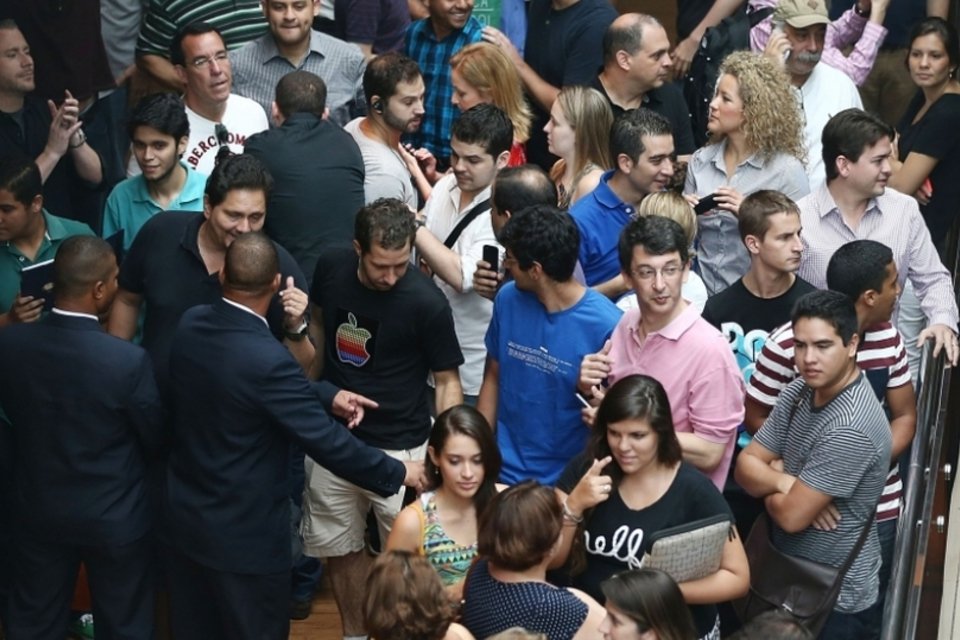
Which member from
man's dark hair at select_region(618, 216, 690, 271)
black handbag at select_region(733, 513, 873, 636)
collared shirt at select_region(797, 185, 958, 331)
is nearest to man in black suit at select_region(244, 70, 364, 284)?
man's dark hair at select_region(618, 216, 690, 271)

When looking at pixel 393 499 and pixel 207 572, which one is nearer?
pixel 207 572

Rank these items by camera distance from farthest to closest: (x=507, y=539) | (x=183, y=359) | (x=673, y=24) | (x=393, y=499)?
(x=673, y=24) → (x=393, y=499) → (x=183, y=359) → (x=507, y=539)

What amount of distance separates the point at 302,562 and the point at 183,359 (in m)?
1.57

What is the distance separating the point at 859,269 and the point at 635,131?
1.16 m

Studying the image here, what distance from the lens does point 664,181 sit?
6.04 meters

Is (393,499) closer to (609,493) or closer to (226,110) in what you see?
(609,493)

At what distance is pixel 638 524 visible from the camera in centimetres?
454

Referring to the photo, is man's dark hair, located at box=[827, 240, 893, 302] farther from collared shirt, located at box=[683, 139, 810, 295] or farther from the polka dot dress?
the polka dot dress

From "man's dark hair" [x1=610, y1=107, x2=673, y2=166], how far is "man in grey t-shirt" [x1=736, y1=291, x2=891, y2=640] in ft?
4.25

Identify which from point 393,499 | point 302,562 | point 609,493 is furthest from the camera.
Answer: point 302,562

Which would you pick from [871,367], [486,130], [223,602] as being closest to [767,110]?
[486,130]

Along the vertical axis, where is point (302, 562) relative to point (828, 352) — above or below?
below

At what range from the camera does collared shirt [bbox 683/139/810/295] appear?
20.3ft

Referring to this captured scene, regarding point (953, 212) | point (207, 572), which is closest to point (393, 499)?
point (207, 572)
